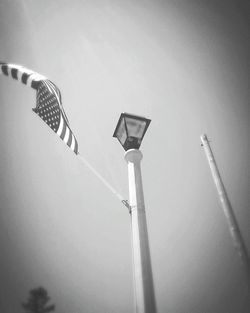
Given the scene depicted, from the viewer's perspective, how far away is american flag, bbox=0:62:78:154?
538 cm

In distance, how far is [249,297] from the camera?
16.3 ft

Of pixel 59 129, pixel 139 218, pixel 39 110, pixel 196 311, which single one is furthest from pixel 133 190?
pixel 196 311

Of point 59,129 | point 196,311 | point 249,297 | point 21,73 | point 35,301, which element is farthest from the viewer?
point 196,311

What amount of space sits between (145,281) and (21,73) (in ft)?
20.5

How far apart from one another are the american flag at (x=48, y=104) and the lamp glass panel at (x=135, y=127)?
63.1 inches

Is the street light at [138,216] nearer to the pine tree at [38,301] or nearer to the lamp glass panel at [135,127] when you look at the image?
the lamp glass panel at [135,127]

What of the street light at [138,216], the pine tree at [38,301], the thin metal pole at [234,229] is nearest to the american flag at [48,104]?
the street light at [138,216]

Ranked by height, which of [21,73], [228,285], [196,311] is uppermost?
[21,73]

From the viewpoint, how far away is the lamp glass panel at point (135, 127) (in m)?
4.33

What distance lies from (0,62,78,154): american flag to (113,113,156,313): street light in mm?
1423

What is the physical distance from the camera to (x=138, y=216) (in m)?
3.18

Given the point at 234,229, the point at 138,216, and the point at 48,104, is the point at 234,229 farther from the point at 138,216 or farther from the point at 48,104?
the point at 48,104

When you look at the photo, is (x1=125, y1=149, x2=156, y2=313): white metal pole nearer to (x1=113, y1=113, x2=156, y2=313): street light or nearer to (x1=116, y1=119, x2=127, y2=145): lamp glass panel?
(x1=113, y1=113, x2=156, y2=313): street light

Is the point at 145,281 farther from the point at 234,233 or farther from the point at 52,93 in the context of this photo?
the point at 52,93
